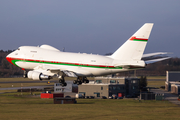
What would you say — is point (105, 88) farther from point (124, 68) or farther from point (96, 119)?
point (124, 68)

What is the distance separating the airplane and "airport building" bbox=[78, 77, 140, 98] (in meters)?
98.5

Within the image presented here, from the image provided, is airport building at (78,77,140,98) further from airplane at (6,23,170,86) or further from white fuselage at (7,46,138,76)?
white fuselage at (7,46,138,76)

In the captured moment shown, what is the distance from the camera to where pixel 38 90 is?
172m

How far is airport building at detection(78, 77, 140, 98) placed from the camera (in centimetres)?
15650

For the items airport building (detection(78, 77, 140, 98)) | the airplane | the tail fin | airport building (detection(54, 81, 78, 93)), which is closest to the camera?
the tail fin

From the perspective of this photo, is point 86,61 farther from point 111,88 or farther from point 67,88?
point 67,88

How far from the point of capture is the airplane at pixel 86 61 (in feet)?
178

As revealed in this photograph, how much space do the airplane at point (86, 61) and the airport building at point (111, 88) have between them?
98453 mm

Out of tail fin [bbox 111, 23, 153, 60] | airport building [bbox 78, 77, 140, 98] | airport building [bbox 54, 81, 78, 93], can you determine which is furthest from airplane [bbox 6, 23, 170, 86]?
airport building [bbox 54, 81, 78, 93]

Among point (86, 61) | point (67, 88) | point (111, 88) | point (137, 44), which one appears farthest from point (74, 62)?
point (67, 88)

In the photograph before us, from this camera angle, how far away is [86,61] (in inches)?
2197

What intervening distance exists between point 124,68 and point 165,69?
14921cm

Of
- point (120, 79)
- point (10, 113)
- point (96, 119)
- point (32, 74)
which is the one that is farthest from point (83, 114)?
point (120, 79)

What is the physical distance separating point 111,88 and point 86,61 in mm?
102649
